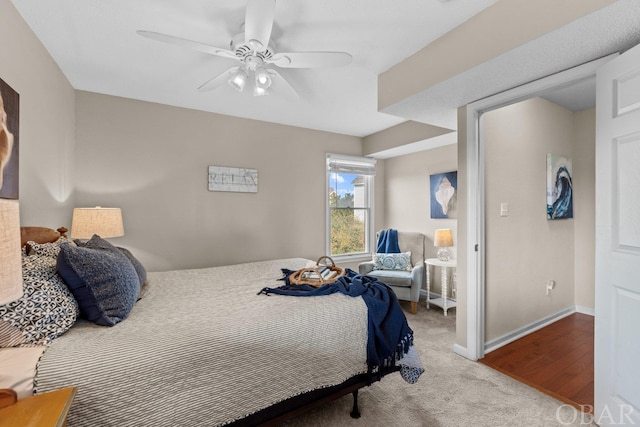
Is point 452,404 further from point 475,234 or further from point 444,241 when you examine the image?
point 444,241

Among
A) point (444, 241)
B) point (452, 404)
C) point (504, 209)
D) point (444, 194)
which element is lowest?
point (452, 404)

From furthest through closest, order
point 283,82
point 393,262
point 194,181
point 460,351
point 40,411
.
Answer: point 393,262
point 194,181
point 460,351
point 283,82
point 40,411

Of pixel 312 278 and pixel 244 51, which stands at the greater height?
pixel 244 51

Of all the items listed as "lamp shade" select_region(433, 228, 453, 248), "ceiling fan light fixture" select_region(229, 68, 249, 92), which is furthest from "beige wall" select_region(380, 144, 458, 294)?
"ceiling fan light fixture" select_region(229, 68, 249, 92)

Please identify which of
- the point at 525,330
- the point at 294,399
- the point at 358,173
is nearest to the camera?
the point at 294,399

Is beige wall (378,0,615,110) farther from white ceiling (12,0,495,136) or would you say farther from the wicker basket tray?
the wicker basket tray

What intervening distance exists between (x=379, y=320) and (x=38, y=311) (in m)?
1.69

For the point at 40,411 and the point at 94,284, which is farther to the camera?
the point at 94,284

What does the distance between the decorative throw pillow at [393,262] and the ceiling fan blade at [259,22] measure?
123 inches

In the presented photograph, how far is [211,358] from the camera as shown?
1277 millimetres

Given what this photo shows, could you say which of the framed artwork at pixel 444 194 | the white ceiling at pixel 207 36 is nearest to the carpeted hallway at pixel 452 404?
the framed artwork at pixel 444 194

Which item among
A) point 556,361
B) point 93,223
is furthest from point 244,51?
point 556,361

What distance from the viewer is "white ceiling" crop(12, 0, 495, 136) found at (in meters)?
1.73

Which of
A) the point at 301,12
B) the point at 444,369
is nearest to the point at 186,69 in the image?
the point at 301,12
